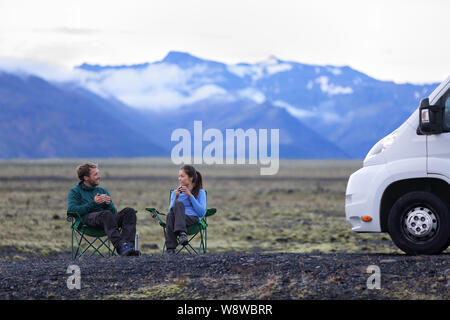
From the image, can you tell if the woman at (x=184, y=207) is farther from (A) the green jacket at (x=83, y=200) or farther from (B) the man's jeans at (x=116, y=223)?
(A) the green jacket at (x=83, y=200)

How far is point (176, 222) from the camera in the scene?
417 inches

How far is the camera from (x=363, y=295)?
7508 mm

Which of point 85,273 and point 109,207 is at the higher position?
point 109,207

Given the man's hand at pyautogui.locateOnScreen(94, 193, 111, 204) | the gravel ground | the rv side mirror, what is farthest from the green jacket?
the rv side mirror

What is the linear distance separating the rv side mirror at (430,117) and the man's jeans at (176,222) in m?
3.20

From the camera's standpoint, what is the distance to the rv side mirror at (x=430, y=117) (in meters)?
9.36

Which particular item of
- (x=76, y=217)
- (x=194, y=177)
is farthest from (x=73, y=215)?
(x=194, y=177)

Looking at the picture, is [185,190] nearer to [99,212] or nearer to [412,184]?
[99,212]

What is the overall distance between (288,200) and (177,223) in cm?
3274

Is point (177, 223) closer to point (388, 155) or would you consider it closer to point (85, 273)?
point (85, 273)

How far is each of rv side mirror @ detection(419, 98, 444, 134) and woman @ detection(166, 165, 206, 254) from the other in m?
2.97

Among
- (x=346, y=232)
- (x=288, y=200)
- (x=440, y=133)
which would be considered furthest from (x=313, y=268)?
(x=288, y=200)

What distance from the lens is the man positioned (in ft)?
34.7

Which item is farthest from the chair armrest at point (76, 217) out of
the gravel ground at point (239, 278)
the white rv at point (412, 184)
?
the white rv at point (412, 184)
